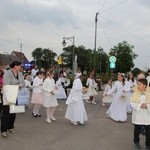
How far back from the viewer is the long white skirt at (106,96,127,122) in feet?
47.0

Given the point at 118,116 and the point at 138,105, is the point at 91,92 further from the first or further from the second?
the point at 138,105

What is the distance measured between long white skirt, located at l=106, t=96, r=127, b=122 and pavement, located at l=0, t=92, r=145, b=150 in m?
0.27

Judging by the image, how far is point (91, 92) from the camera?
21484mm

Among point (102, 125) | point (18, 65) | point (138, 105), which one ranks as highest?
point (18, 65)

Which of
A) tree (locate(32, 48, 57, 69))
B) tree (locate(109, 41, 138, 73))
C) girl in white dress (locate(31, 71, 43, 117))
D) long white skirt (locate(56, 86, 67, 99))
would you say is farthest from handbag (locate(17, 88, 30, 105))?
tree (locate(32, 48, 57, 69))

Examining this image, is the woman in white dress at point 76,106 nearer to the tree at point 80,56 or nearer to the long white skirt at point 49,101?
the long white skirt at point 49,101

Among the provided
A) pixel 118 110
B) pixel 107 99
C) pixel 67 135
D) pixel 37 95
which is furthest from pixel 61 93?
pixel 67 135

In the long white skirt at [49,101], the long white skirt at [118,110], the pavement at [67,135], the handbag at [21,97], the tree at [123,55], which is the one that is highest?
the tree at [123,55]

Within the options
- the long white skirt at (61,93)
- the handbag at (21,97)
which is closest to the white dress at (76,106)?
the handbag at (21,97)

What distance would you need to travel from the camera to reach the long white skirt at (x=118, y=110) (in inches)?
564

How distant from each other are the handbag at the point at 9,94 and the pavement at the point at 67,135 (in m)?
0.97

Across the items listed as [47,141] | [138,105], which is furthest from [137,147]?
[47,141]

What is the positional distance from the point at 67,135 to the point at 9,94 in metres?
2.12

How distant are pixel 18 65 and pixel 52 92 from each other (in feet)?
10.2
